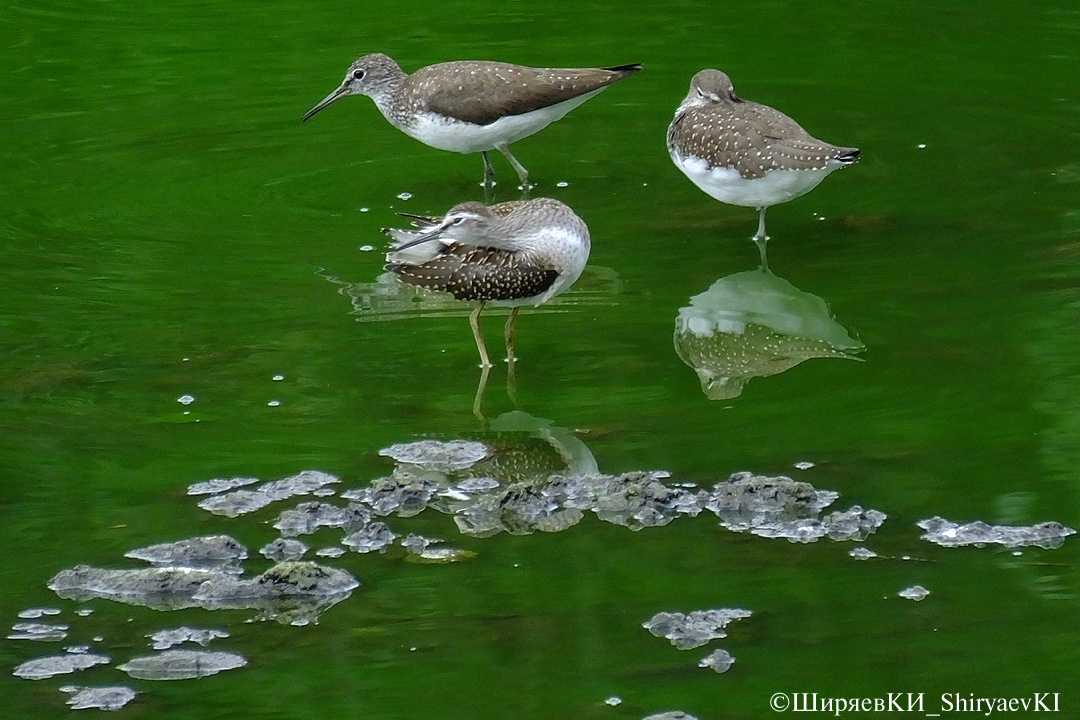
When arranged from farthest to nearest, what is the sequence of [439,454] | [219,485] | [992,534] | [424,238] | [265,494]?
1. [424,238]
2. [439,454]
3. [219,485]
4. [265,494]
5. [992,534]

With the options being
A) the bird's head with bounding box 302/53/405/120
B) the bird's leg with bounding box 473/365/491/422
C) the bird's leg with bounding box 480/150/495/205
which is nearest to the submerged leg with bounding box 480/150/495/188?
the bird's leg with bounding box 480/150/495/205

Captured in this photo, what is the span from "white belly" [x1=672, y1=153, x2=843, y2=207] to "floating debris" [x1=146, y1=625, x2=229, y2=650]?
15.8 ft

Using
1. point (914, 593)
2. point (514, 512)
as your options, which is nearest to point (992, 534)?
point (914, 593)

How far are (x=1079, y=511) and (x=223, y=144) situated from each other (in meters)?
7.56

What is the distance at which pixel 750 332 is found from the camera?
8445 millimetres

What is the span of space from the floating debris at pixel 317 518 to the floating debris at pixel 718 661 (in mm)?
1646

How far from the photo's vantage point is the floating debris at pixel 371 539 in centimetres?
612

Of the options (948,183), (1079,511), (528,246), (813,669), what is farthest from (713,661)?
(948,183)

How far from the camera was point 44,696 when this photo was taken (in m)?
5.19

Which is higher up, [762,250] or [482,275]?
[482,275]

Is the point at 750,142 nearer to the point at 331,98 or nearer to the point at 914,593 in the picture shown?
the point at 331,98

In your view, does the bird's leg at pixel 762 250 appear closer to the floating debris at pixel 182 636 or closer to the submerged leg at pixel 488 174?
the submerged leg at pixel 488 174

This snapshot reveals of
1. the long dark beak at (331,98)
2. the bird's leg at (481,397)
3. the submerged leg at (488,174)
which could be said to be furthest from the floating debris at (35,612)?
the long dark beak at (331,98)

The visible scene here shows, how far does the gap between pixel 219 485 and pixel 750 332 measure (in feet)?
10.1
